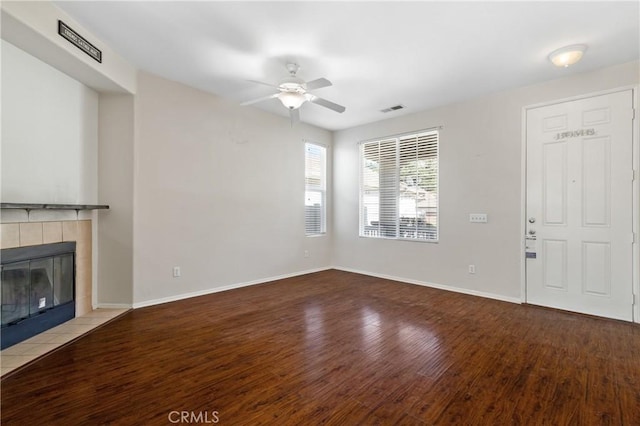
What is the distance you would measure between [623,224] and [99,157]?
20.5 ft

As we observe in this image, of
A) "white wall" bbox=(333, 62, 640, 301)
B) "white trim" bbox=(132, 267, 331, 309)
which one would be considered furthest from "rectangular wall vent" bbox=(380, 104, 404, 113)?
"white trim" bbox=(132, 267, 331, 309)

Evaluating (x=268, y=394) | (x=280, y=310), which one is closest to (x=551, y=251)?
(x=280, y=310)

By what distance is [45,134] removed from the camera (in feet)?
9.70

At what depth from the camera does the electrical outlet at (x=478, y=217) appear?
4.27 m

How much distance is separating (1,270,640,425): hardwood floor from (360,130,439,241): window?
183cm

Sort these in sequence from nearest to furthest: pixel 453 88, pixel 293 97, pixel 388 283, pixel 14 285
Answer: pixel 14 285 < pixel 293 97 < pixel 453 88 < pixel 388 283

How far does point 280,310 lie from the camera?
3.61 meters

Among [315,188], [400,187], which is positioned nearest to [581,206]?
[400,187]

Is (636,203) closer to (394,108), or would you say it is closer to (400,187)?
(400,187)

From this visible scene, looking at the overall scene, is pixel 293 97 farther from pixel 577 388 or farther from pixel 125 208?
pixel 577 388

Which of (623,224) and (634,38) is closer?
(634,38)

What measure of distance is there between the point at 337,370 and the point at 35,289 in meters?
3.00

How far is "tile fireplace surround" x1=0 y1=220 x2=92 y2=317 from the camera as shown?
2643mm

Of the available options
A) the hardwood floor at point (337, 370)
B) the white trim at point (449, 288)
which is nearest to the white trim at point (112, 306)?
the hardwood floor at point (337, 370)
